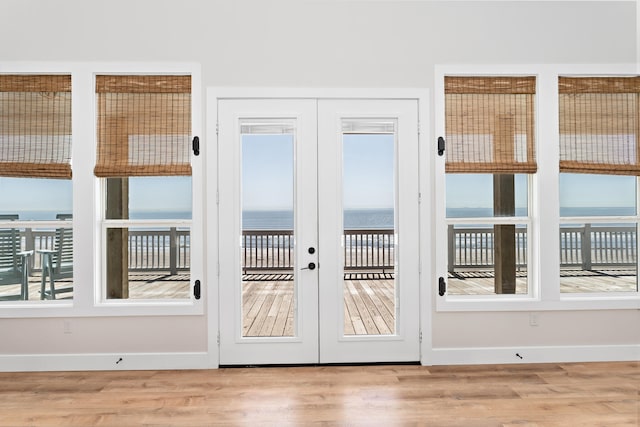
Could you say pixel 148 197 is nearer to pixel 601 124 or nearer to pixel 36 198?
pixel 36 198

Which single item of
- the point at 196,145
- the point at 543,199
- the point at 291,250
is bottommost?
the point at 291,250

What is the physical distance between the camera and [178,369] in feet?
10.7

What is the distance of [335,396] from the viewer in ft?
9.10

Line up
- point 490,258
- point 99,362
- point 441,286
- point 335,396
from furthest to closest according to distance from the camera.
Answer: point 490,258 → point 441,286 → point 99,362 → point 335,396

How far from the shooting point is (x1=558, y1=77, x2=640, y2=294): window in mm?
3398

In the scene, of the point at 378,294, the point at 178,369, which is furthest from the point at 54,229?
the point at 378,294

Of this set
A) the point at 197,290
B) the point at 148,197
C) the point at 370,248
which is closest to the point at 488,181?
the point at 370,248

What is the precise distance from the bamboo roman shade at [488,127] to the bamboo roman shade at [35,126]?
326cm

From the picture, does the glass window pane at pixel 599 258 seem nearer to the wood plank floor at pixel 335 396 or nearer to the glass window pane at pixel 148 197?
the wood plank floor at pixel 335 396

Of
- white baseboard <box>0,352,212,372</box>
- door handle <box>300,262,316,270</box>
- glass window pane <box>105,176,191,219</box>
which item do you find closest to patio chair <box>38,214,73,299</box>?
glass window pane <box>105,176,191,219</box>

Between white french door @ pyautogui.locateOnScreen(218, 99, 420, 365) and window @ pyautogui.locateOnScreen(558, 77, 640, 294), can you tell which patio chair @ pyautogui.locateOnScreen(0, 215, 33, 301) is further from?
window @ pyautogui.locateOnScreen(558, 77, 640, 294)

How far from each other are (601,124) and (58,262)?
16.0ft

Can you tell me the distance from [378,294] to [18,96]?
351cm

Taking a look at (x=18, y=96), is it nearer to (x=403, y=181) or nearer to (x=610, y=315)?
(x=403, y=181)
